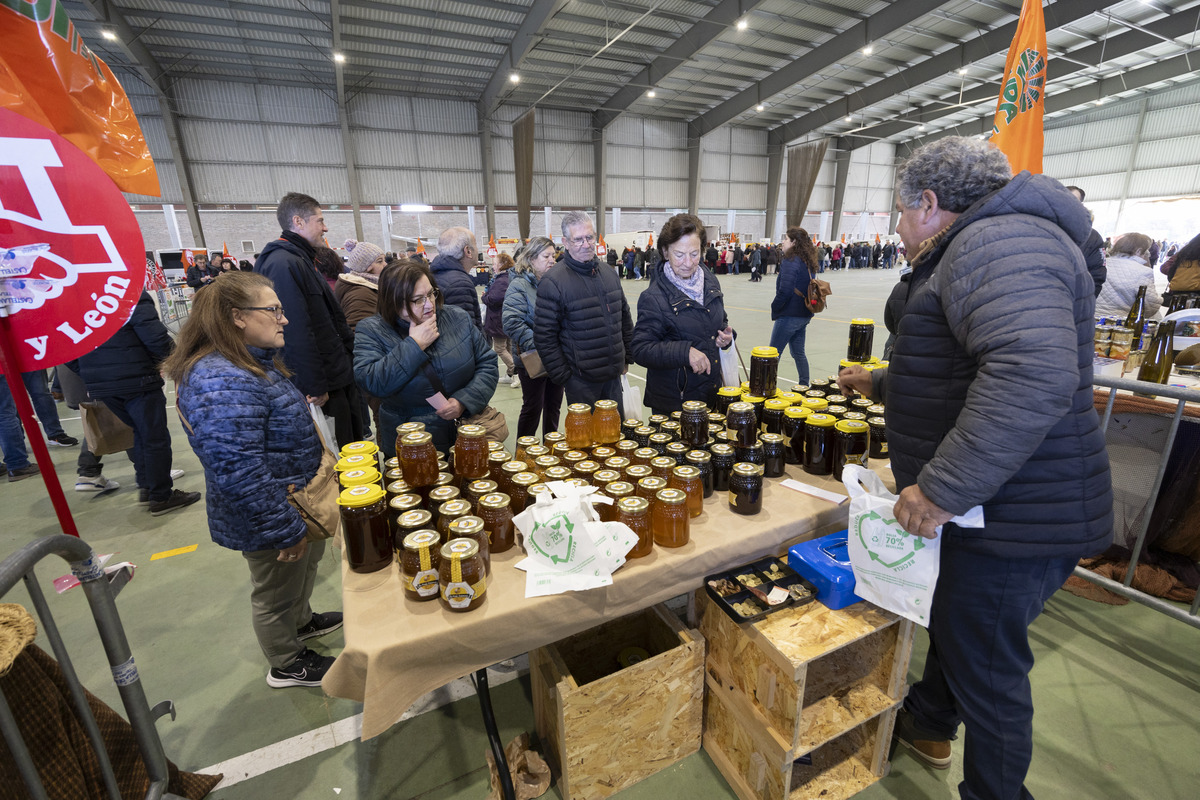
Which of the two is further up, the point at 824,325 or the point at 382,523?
the point at 382,523

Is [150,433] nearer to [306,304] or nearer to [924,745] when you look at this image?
[306,304]

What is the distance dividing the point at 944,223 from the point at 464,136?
2204 cm

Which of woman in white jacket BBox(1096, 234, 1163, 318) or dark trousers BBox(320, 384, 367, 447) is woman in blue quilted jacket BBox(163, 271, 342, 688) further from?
woman in white jacket BBox(1096, 234, 1163, 318)

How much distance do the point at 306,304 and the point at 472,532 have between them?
7.66 ft

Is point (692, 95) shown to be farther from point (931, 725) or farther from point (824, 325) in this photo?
point (931, 725)

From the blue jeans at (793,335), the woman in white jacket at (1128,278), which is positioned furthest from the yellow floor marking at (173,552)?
the woman in white jacket at (1128,278)

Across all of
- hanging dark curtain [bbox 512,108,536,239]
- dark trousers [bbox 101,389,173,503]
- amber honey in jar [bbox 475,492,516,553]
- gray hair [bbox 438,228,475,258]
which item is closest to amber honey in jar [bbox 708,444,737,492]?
amber honey in jar [bbox 475,492,516,553]

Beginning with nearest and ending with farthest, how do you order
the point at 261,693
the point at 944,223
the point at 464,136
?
the point at 944,223, the point at 261,693, the point at 464,136

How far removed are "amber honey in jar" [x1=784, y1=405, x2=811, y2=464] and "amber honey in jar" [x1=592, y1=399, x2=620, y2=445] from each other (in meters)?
0.71

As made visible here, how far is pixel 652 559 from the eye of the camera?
1.61m

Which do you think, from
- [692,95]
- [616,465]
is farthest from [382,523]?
[692,95]

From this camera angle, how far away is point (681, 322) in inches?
113

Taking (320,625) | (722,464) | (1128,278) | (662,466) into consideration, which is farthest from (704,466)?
(1128,278)

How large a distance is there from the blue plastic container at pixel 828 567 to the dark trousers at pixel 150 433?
4417 mm
